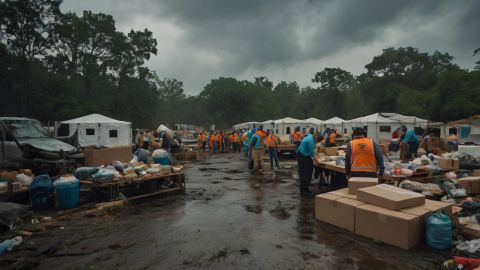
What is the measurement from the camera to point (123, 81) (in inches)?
1558

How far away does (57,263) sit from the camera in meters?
4.07

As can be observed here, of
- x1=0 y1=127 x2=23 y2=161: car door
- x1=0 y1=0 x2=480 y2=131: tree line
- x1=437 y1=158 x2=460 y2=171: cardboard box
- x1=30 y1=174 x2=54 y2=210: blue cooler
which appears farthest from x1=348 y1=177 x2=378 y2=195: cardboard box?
x1=0 y1=0 x2=480 y2=131: tree line

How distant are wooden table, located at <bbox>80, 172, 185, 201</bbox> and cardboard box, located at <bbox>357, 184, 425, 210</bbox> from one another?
16.6 feet

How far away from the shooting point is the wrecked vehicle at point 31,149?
841cm

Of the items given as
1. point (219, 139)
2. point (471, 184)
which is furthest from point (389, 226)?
point (219, 139)

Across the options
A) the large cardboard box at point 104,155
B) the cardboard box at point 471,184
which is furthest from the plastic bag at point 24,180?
the cardboard box at point 471,184

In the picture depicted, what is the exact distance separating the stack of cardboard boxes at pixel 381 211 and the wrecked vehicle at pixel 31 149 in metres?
7.22

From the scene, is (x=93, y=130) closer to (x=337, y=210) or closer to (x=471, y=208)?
(x=337, y=210)

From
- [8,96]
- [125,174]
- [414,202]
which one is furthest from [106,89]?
[414,202]

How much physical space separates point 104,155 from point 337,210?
7.85 m

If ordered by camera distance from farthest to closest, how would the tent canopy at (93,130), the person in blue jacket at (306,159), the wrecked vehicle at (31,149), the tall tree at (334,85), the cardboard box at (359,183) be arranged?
the tall tree at (334,85), the tent canopy at (93,130), the wrecked vehicle at (31,149), the person in blue jacket at (306,159), the cardboard box at (359,183)

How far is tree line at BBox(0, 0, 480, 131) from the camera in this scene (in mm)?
27703

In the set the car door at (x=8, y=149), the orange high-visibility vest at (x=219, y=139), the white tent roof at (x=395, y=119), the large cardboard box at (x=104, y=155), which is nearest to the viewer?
the car door at (x=8, y=149)

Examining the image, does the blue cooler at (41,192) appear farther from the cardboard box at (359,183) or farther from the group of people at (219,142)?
the group of people at (219,142)
